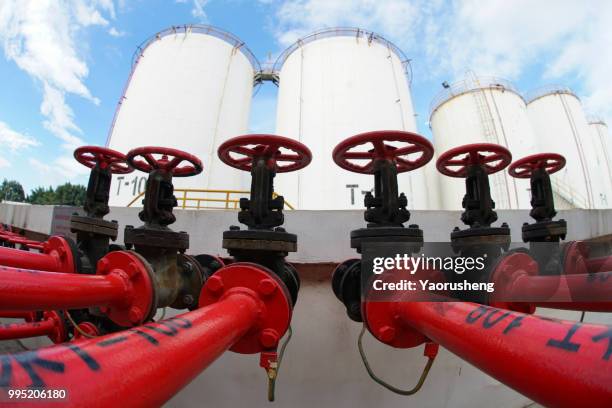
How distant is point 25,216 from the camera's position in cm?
404

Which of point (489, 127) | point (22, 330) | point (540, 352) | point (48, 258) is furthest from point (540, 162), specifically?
point (489, 127)

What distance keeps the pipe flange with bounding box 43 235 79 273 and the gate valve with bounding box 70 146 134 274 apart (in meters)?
0.05

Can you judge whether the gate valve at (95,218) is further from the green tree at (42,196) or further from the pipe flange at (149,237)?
the green tree at (42,196)

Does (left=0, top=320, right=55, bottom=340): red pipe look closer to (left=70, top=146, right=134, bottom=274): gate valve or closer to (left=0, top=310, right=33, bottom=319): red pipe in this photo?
(left=0, top=310, right=33, bottom=319): red pipe

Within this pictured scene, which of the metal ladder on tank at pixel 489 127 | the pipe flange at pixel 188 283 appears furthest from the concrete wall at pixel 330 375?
the metal ladder on tank at pixel 489 127

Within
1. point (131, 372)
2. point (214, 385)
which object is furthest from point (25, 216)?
point (131, 372)

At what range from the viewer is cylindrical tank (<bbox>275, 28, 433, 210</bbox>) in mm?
6195

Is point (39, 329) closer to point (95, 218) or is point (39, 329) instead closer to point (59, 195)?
point (95, 218)

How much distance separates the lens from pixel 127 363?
0.53 metres

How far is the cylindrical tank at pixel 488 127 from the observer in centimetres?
789

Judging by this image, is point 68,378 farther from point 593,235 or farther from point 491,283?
point 593,235

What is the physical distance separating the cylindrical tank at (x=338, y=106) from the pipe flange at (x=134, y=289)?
15.8 ft

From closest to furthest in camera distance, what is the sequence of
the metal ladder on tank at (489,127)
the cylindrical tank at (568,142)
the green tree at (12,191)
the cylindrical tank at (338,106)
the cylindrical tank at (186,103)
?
the cylindrical tank at (338,106)
the cylindrical tank at (186,103)
the metal ladder on tank at (489,127)
the cylindrical tank at (568,142)
the green tree at (12,191)

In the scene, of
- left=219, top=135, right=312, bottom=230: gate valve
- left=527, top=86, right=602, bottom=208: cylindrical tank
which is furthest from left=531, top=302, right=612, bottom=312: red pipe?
left=527, top=86, right=602, bottom=208: cylindrical tank
